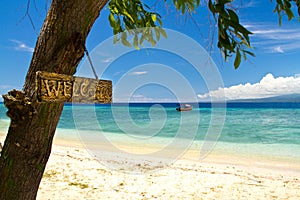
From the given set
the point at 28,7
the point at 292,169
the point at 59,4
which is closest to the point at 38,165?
the point at 59,4

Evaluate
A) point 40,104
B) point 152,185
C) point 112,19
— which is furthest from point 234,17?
point 152,185

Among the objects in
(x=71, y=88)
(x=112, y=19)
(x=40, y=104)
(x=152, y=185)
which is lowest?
(x=152, y=185)

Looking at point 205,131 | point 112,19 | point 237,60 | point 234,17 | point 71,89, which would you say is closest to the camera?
point 234,17

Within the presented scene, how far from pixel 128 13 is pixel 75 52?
89 centimetres

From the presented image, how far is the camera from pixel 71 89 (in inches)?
51.8

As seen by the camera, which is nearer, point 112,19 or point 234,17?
point 234,17

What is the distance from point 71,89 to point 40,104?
6.8 inches

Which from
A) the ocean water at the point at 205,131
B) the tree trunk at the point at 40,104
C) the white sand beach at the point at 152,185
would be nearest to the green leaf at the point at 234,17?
the tree trunk at the point at 40,104

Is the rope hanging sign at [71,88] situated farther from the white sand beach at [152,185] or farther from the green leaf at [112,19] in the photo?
the white sand beach at [152,185]

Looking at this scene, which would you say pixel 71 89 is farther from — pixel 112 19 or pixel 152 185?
pixel 152 185

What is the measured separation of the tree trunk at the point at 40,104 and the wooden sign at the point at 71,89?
0.24 feet

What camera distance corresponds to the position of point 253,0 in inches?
68.1

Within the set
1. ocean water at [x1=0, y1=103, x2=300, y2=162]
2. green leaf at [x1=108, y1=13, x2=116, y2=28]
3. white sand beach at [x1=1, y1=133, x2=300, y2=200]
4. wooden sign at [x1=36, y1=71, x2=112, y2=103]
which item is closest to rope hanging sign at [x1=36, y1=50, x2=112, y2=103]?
wooden sign at [x1=36, y1=71, x2=112, y2=103]

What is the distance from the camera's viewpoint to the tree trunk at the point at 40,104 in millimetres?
1310
